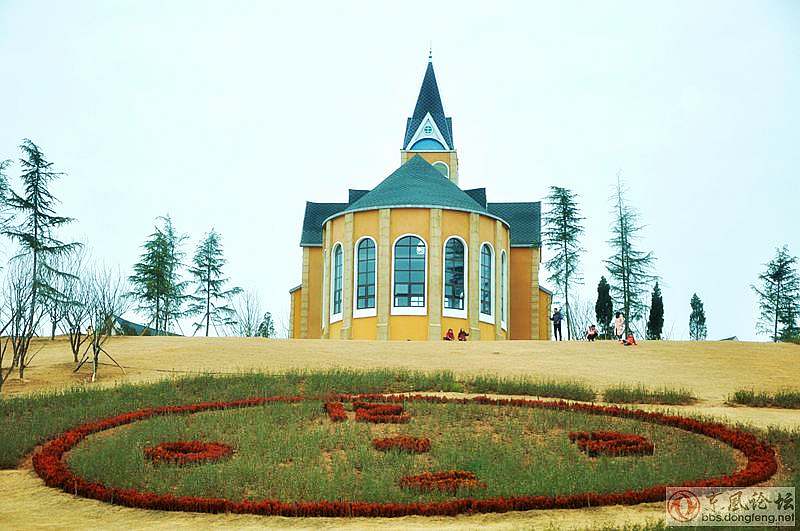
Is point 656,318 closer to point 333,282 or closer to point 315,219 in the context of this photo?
point 333,282

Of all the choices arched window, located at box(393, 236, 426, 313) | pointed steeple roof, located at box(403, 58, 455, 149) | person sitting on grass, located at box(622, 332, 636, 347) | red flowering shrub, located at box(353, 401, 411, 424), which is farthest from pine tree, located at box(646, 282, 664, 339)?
red flowering shrub, located at box(353, 401, 411, 424)

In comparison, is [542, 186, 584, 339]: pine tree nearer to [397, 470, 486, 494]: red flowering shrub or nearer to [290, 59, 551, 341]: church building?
[290, 59, 551, 341]: church building

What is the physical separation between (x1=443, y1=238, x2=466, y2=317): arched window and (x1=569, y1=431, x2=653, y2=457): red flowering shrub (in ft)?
91.8

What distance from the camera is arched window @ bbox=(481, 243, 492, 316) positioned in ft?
161

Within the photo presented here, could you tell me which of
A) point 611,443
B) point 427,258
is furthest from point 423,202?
point 611,443

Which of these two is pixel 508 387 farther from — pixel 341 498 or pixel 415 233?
pixel 415 233

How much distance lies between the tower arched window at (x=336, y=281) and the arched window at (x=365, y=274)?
1.30 m

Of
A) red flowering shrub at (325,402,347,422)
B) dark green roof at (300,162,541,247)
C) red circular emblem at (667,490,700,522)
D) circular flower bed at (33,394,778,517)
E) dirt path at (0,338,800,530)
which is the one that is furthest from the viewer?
dark green roof at (300,162,541,247)

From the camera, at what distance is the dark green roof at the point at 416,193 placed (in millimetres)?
48531

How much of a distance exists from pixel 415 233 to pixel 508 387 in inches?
899

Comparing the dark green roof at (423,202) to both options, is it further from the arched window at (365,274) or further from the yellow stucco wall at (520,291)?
the arched window at (365,274)

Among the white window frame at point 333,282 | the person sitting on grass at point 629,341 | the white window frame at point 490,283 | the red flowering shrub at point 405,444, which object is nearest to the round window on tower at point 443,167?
the white window frame at point 490,283

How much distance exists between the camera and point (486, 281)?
49.3 meters

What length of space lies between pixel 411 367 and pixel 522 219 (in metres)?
30.5
